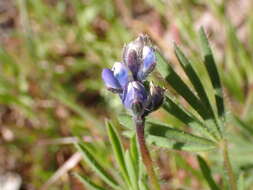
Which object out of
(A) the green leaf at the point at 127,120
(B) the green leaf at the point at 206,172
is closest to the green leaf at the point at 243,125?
(B) the green leaf at the point at 206,172

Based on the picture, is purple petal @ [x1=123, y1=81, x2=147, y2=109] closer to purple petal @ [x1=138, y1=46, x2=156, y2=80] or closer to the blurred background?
purple petal @ [x1=138, y1=46, x2=156, y2=80]

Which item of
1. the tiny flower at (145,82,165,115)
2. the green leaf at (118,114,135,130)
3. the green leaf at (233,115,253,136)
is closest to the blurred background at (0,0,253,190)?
the green leaf at (233,115,253,136)

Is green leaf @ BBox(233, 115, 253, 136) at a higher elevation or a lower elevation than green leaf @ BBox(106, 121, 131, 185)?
higher

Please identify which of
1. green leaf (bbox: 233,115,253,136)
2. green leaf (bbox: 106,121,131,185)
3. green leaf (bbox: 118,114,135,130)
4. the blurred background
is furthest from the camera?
the blurred background

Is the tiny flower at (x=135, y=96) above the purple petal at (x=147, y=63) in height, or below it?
below

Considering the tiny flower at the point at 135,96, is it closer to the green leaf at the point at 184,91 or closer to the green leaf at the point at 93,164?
the green leaf at the point at 184,91

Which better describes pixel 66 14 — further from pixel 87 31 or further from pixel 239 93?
pixel 239 93
